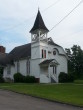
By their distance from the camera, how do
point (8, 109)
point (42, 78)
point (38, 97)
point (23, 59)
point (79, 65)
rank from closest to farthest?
point (8, 109) < point (38, 97) < point (42, 78) < point (23, 59) < point (79, 65)

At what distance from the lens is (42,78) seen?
4709 centimetres

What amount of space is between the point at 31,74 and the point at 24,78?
203 centimetres

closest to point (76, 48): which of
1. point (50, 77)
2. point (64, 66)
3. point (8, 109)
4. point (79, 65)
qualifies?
point (79, 65)

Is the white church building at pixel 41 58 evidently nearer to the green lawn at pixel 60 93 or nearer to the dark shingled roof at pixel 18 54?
the dark shingled roof at pixel 18 54

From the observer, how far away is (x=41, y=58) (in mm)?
47500

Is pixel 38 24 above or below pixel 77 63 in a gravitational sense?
above

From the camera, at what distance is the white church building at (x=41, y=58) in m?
47.3

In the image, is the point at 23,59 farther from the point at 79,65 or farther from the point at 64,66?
the point at 79,65

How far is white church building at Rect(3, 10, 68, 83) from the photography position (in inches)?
1864

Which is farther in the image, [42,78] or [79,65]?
[79,65]

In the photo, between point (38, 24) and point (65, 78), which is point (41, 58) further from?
point (38, 24)

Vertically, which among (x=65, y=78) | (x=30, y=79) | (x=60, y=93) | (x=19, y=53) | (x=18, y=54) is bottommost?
(x=60, y=93)

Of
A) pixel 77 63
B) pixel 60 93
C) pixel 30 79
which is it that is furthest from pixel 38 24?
pixel 77 63

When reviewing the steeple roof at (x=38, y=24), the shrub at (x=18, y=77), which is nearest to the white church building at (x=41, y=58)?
the steeple roof at (x=38, y=24)
